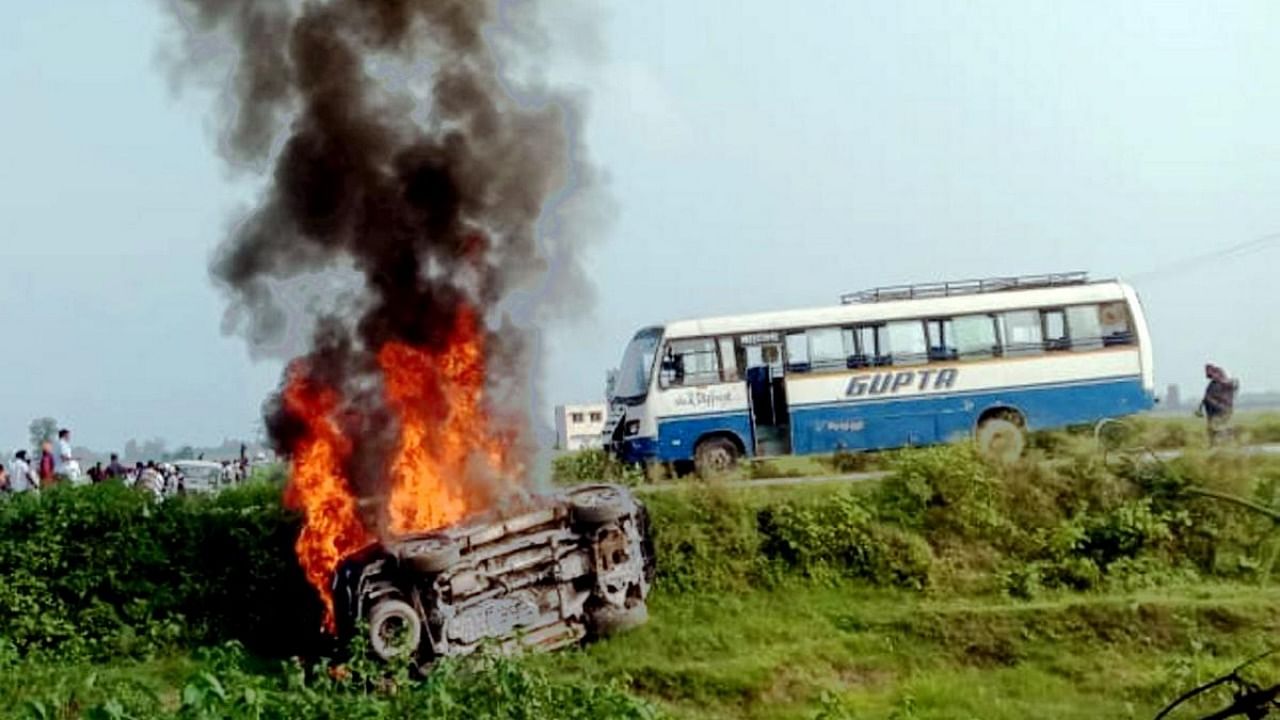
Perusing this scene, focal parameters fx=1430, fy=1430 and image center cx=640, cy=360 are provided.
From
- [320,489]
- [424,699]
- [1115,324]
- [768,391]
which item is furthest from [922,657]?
[1115,324]

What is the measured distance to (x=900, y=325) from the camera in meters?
22.8

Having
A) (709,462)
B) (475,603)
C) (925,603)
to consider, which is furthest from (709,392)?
(475,603)

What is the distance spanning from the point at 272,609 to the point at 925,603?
760cm

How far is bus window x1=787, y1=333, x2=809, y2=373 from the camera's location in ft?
74.7

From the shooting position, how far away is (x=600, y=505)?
1545 centimetres

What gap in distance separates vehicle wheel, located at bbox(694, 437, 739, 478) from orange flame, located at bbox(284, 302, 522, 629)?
595 centimetres

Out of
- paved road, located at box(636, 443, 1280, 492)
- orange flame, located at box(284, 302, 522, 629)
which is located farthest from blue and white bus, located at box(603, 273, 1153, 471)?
orange flame, located at box(284, 302, 522, 629)

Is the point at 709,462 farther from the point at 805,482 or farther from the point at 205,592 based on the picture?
the point at 205,592

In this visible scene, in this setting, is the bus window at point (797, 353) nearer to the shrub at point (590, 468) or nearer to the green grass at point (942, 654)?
the shrub at point (590, 468)

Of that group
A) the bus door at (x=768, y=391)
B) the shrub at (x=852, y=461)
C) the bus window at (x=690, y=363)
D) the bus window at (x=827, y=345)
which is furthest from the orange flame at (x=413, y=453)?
the shrub at (x=852, y=461)

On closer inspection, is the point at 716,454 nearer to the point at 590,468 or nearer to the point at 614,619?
the point at 590,468

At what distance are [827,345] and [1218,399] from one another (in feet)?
19.3

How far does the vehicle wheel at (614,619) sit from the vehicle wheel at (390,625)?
6.80 feet

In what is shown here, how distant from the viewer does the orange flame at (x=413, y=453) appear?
16219mm
